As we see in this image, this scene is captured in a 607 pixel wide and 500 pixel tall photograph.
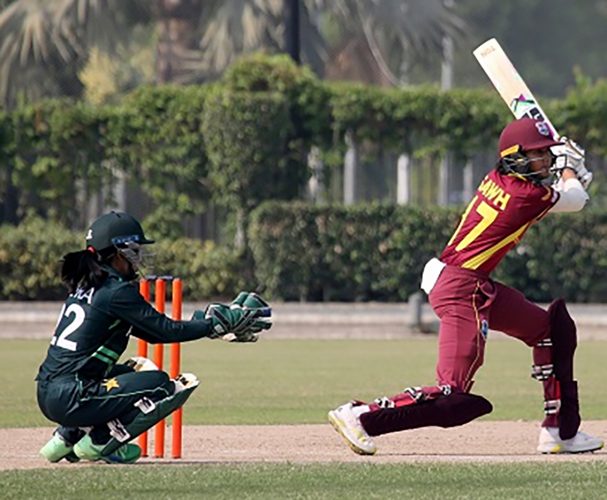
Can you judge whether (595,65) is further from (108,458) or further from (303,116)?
(108,458)

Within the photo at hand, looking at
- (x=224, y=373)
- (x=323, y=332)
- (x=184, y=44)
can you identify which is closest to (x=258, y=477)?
(x=224, y=373)

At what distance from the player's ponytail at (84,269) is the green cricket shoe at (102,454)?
0.83 m

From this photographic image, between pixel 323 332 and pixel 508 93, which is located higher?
pixel 508 93

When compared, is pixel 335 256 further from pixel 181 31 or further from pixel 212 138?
pixel 181 31

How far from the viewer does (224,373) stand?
1806cm

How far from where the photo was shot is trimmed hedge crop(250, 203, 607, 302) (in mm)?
27875

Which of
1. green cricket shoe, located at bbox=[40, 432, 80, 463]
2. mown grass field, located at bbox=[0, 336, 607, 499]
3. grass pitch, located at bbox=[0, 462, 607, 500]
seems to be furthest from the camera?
green cricket shoe, located at bbox=[40, 432, 80, 463]

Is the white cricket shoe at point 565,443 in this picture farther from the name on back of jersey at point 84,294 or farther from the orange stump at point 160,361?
the name on back of jersey at point 84,294

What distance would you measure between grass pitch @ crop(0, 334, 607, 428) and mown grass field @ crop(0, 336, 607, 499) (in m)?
0.01

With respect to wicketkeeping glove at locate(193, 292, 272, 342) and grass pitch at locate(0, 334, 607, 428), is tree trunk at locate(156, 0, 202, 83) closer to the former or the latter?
grass pitch at locate(0, 334, 607, 428)

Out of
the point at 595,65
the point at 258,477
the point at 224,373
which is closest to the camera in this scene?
the point at 258,477

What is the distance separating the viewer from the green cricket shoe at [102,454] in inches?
380

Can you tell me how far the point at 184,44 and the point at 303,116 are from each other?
14204 millimetres

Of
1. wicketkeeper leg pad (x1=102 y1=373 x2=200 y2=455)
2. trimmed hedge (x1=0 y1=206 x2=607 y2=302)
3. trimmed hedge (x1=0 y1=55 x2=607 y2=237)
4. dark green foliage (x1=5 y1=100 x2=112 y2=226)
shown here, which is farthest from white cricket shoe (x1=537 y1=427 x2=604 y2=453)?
dark green foliage (x1=5 y1=100 x2=112 y2=226)
